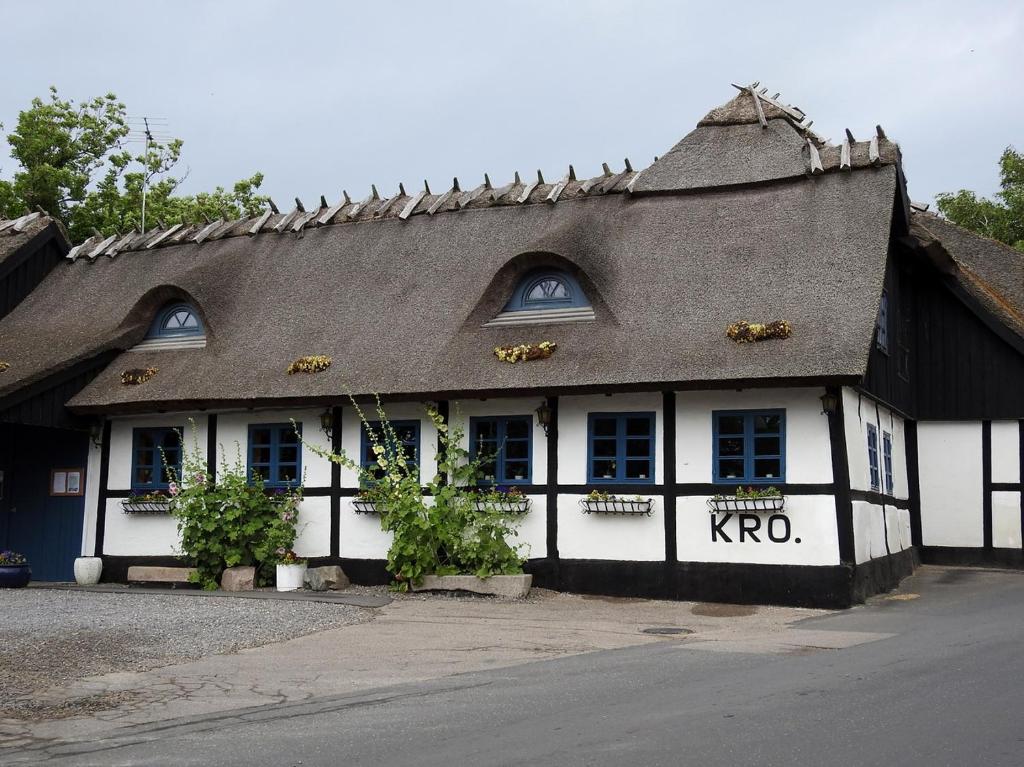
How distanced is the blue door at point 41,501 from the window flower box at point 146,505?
104 cm

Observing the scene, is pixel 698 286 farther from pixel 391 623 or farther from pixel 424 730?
pixel 424 730

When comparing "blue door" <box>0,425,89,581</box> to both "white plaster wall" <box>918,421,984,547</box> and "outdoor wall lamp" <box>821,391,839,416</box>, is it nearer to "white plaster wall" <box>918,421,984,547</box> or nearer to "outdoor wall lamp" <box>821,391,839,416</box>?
"outdoor wall lamp" <box>821,391,839,416</box>

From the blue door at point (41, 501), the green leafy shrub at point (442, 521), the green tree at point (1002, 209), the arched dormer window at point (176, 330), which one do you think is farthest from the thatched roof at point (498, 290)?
the green tree at point (1002, 209)

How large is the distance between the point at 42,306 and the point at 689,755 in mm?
17844

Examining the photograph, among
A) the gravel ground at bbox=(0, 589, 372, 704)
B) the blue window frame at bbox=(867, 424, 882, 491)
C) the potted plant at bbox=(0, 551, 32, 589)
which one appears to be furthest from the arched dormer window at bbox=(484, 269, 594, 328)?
the potted plant at bbox=(0, 551, 32, 589)

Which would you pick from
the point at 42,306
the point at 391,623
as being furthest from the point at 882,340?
the point at 42,306

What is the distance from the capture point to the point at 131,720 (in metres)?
7.37

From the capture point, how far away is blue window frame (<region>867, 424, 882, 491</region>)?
51.6 ft

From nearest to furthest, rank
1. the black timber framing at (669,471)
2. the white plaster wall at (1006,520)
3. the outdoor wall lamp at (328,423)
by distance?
1. the black timber framing at (669,471)
2. the outdoor wall lamp at (328,423)
3. the white plaster wall at (1006,520)

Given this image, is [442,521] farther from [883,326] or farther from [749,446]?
[883,326]

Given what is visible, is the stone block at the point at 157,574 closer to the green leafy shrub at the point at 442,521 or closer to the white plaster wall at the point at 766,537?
the green leafy shrub at the point at 442,521

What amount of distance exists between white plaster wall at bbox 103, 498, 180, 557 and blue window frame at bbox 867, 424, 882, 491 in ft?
31.7

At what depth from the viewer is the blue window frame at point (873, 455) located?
619 inches

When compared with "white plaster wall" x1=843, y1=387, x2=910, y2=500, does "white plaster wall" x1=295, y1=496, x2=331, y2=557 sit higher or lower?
lower
